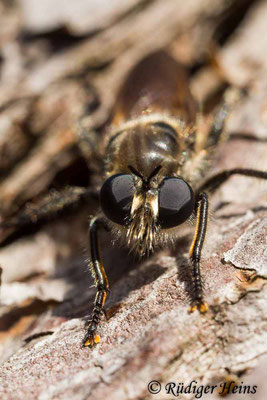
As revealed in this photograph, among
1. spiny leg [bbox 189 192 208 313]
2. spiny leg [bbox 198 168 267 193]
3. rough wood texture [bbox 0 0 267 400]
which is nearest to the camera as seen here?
rough wood texture [bbox 0 0 267 400]

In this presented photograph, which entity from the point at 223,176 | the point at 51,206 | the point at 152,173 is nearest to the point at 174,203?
the point at 152,173

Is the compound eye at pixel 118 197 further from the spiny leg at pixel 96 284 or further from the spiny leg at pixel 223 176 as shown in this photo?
the spiny leg at pixel 223 176

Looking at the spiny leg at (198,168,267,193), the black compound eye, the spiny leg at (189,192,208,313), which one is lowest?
the spiny leg at (198,168,267,193)

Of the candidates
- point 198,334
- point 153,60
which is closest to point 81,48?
point 153,60

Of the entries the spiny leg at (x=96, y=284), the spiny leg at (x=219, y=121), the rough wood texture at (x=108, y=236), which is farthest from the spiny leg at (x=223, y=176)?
the spiny leg at (x=96, y=284)

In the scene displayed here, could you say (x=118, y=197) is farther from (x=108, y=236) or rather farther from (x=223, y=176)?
(x=223, y=176)

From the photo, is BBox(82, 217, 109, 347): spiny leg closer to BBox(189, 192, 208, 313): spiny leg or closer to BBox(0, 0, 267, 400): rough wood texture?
BBox(0, 0, 267, 400): rough wood texture

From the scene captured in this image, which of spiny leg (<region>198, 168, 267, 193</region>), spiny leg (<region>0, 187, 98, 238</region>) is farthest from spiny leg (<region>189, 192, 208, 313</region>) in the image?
spiny leg (<region>0, 187, 98, 238</region>)
